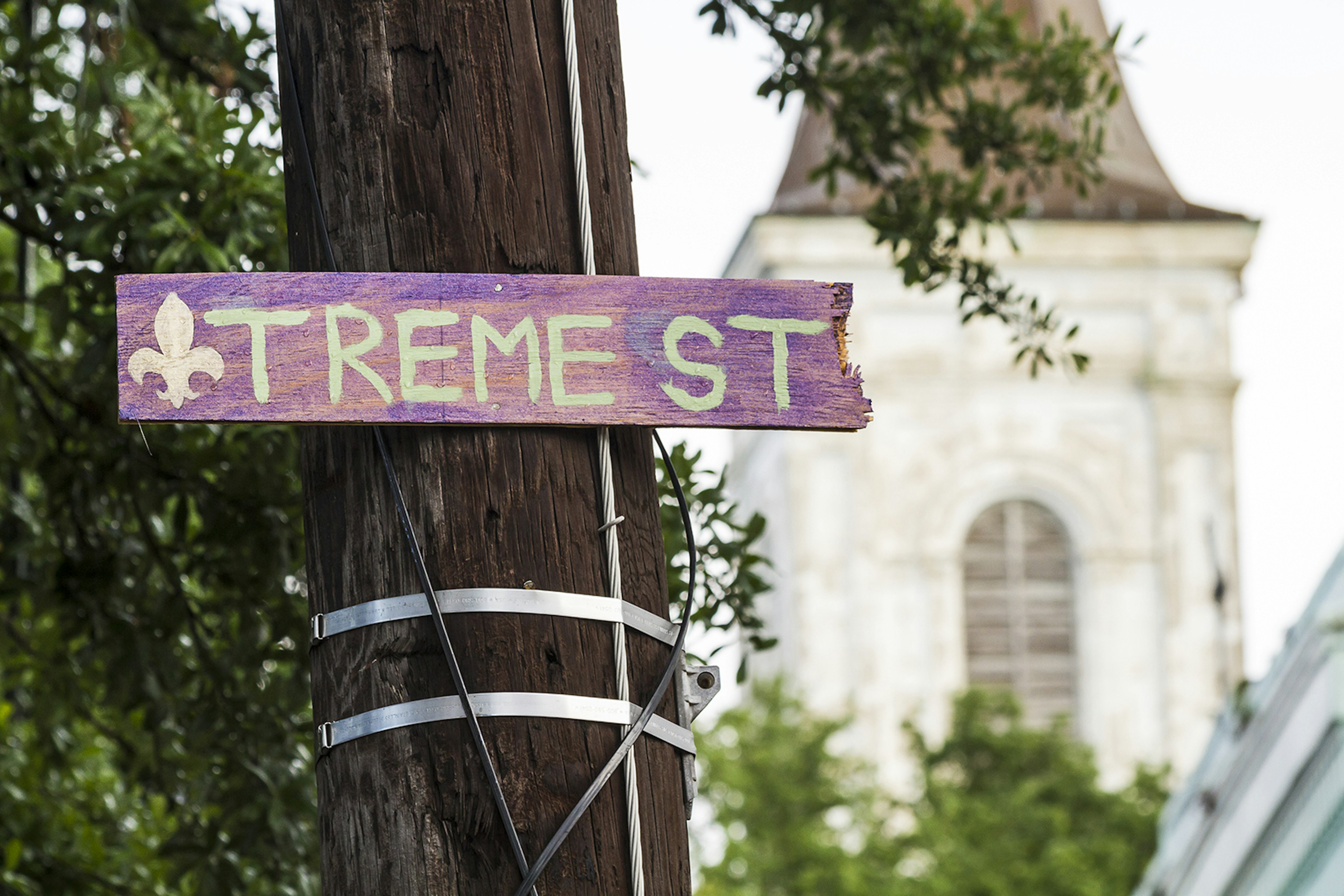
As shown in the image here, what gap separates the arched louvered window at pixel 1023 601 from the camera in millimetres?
24047

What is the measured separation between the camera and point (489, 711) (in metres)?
1.78

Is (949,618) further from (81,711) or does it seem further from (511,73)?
(511,73)

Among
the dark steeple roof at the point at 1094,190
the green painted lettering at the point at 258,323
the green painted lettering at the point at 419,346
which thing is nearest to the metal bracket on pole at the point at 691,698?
the green painted lettering at the point at 419,346

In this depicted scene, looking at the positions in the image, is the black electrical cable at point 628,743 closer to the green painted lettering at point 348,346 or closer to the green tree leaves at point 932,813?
the green painted lettering at point 348,346

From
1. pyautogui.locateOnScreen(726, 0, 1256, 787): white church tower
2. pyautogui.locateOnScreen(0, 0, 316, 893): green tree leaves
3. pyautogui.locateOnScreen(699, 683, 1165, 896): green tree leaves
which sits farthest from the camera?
pyautogui.locateOnScreen(726, 0, 1256, 787): white church tower

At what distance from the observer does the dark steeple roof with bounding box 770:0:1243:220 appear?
24344 mm

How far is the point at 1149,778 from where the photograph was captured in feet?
66.6

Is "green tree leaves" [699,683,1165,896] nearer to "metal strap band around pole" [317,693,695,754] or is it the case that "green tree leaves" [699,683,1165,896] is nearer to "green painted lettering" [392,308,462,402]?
"metal strap band around pole" [317,693,695,754]

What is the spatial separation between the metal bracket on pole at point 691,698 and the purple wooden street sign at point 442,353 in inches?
12.2

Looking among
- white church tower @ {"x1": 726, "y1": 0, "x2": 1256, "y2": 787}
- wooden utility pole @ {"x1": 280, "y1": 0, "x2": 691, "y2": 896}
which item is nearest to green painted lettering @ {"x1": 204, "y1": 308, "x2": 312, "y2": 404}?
wooden utility pole @ {"x1": 280, "y1": 0, "x2": 691, "y2": 896}

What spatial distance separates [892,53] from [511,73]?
3.06 m

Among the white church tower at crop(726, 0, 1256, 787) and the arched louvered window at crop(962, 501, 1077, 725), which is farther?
the arched louvered window at crop(962, 501, 1077, 725)

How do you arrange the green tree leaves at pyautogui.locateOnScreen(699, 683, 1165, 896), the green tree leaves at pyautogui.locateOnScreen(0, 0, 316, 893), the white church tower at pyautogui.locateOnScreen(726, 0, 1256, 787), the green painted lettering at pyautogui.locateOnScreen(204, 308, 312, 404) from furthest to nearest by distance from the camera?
1. the white church tower at pyautogui.locateOnScreen(726, 0, 1256, 787)
2. the green tree leaves at pyautogui.locateOnScreen(699, 683, 1165, 896)
3. the green tree leaves at pyautogui.locateOnScreen(0, 0, 316, 893)
4. the green painted lettering at pyautogui.locateOnScreen(204, 308, 312, 404)

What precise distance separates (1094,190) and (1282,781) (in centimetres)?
2113
